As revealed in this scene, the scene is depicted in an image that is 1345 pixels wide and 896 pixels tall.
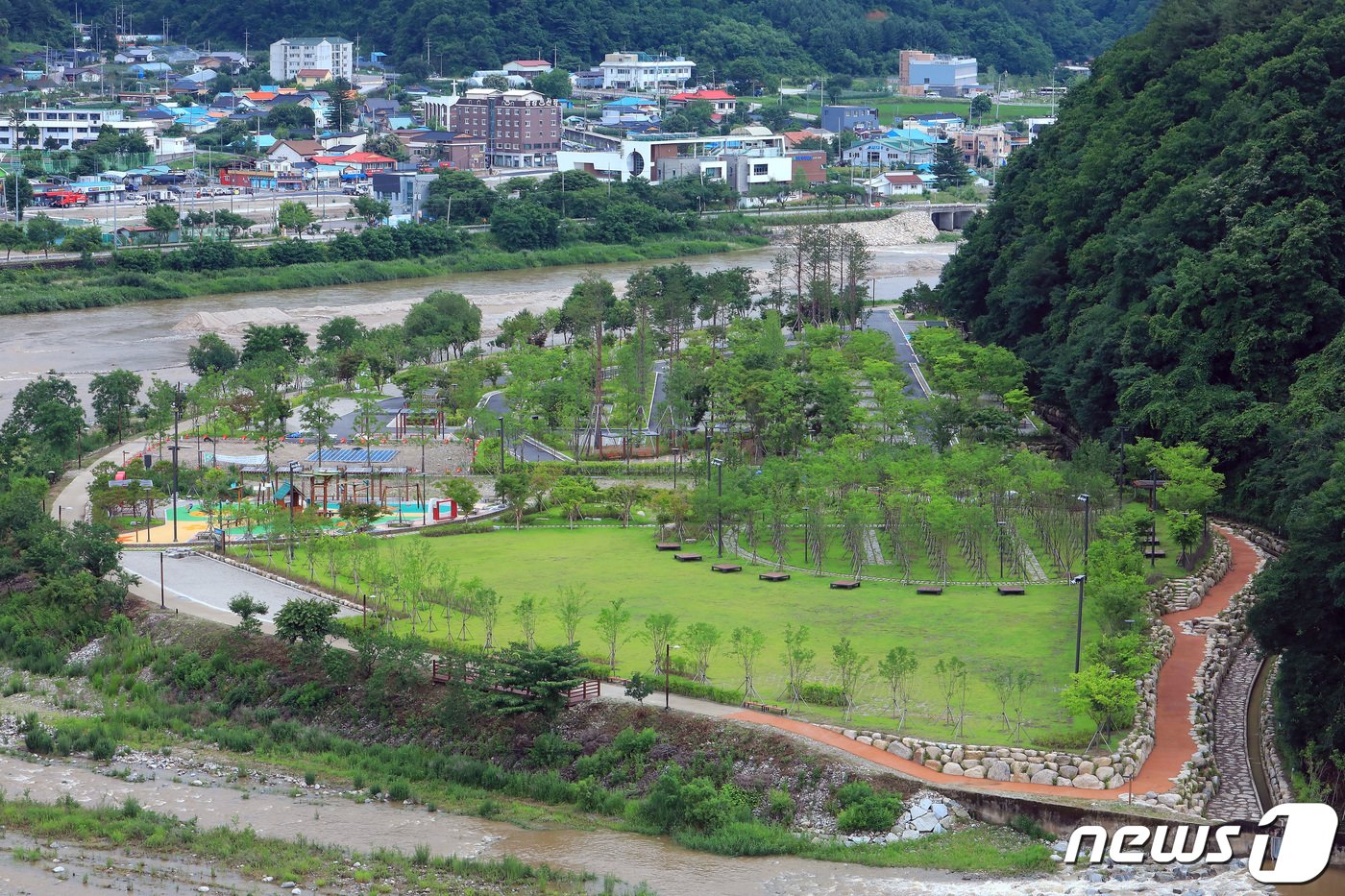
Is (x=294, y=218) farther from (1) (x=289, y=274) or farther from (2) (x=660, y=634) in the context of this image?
(2) (x=660, y=634)

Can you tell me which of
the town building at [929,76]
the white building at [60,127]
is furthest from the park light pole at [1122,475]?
the town building at [929,76]

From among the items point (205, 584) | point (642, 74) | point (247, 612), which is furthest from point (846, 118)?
point (247, 612)

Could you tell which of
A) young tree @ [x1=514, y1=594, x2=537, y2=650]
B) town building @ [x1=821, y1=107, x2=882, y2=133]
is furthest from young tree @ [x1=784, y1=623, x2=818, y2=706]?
town building @ [x1=821, y1=107, x2=882, y2=133]

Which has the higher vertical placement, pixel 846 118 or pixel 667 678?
pixel 846 118

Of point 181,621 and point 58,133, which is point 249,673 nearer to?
point 181,621

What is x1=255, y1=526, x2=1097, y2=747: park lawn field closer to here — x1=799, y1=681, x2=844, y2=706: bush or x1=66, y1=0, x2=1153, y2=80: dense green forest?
x1=799, y1=681, x2=844, y2=706: bush

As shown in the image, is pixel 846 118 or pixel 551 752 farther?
pixel 846 118
